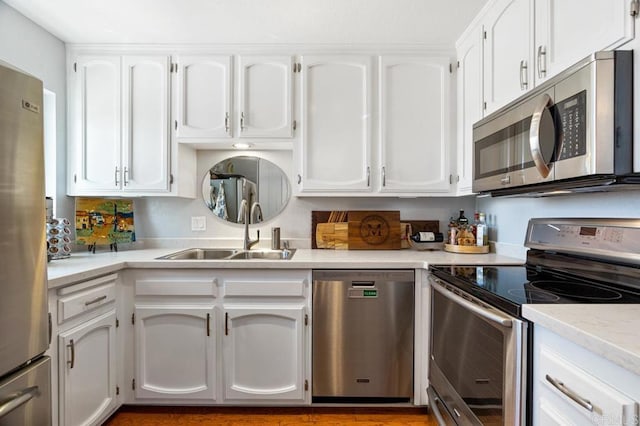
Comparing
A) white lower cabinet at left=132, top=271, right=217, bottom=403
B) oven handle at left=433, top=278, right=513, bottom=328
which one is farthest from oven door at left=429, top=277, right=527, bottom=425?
white lower cabinet at left=132, top=271, right=217, bottom=403

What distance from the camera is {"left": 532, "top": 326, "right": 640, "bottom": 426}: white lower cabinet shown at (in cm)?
68

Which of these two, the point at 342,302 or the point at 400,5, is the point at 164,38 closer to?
the point at 400,5

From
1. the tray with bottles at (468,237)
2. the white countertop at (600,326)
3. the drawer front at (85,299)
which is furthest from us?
the tray with bottles at (468,237)

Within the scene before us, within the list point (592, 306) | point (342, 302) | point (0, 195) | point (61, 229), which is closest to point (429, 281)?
point (342, 302)

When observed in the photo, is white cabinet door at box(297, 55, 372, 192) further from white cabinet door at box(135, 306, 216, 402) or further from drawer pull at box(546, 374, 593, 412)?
drawer pull at box(546, 374, 593, 412)

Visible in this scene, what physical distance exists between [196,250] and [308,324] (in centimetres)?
104

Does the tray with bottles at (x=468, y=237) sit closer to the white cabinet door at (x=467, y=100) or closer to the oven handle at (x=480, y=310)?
the white cabinet door at (x=467, y=100)

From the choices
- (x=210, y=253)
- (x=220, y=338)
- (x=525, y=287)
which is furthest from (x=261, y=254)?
(x=525, y=287)

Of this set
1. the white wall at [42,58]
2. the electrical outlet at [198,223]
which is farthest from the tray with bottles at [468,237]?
the white wall at [42,58]

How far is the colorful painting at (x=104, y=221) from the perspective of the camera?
2289mm

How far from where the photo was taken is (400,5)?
1.83 m

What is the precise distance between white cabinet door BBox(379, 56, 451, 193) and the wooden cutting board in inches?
11.0

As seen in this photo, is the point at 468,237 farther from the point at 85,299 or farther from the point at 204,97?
the point at 85,299

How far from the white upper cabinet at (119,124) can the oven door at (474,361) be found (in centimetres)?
185
